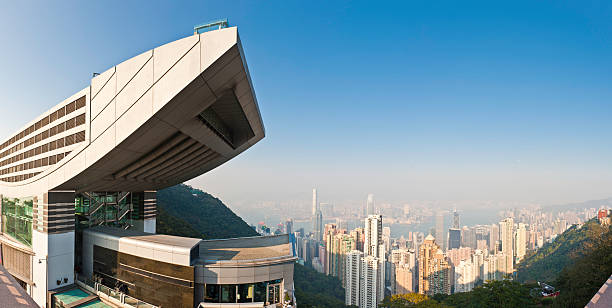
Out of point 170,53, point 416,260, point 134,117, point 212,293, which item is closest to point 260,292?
point 212,293

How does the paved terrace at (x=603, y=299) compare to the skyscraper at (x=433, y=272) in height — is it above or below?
above

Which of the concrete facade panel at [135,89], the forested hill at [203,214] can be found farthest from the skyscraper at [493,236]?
the concrete facade panel at [135,89]

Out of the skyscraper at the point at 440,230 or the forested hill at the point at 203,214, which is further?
the skyscraper at the point at 440,230

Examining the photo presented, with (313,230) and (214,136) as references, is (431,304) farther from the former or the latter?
(313,230)

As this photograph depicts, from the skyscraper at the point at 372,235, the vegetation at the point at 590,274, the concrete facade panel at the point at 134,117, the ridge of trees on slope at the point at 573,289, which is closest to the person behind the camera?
the concrete facade panel at the point at 134,117

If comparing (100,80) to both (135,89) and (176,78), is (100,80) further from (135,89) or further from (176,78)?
(176,78)

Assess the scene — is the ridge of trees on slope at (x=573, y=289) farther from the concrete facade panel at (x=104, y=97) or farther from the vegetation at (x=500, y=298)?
the concrete facade panel at (x=104, y=97)

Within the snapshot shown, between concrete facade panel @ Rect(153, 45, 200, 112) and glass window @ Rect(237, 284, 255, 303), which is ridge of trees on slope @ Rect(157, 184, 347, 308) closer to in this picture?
glass window @ Rect(237, 284, 255, 303)
